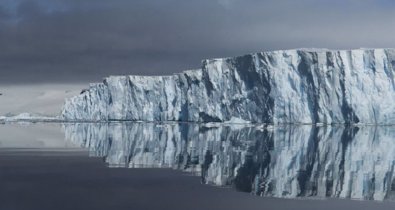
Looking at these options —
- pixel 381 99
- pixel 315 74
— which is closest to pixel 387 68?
pixel 381 99

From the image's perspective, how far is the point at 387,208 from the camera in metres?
11.8

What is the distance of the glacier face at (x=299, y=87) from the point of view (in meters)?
69.1

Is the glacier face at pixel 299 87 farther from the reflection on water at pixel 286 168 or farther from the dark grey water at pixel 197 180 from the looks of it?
the dark grey water at pixel 197 180

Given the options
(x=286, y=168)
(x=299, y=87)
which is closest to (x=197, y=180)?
(x=286, y=168)

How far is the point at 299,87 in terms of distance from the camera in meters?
71.8

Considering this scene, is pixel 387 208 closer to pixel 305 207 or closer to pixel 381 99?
pixel 305 207

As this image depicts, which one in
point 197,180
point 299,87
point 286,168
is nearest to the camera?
point 197,180

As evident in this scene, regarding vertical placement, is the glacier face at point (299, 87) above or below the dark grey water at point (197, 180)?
above

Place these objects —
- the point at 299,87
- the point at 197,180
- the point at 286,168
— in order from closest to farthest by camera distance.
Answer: the point at 197,180
the point at 286,168
the point at 299,87

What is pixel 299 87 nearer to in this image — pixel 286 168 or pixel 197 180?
pixel 286 168

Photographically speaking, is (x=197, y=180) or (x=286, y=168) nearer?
(x=197, y=180)

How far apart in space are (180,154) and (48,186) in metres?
11.6

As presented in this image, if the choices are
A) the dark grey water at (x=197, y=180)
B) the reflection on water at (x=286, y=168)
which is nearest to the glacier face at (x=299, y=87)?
the reflection on water at (x=286, y=168)

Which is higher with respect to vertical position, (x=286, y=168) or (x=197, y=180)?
(x=286, y=168)
